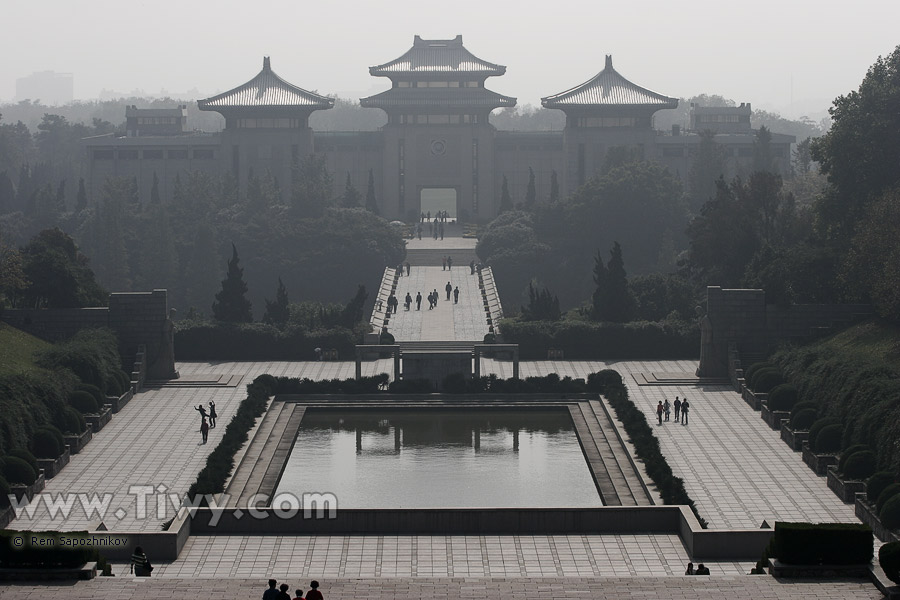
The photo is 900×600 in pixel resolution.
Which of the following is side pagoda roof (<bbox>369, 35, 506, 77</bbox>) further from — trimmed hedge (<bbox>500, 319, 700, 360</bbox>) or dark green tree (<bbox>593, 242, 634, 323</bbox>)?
trimmed hedge (<bbox>500, 319, 700, 360</bbox>)

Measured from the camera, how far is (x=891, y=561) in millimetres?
26250

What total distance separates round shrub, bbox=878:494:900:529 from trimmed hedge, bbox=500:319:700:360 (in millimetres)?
23018

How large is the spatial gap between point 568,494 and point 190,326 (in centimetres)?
2269

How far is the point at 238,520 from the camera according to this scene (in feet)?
106

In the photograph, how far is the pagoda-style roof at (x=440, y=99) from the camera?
9738 centimetres

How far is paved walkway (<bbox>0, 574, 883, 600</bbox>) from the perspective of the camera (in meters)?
26.5

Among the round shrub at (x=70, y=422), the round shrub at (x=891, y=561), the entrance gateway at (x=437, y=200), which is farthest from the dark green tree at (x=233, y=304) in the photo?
the entrance gateway at (x=437, y=200)

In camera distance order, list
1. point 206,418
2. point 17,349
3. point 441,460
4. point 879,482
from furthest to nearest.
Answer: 1. point 17,349
2. point 206,418
3. point 441,460
4. point 879,482

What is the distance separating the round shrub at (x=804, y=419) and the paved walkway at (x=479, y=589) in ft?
46.6

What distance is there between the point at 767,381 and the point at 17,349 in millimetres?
20787

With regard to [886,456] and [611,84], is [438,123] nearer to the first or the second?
[611,84]

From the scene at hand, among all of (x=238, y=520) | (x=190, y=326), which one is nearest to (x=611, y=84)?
(x=190, y=326)

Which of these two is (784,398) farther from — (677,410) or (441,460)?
(441,460)

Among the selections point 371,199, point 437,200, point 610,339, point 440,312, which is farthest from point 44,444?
point 437,200
